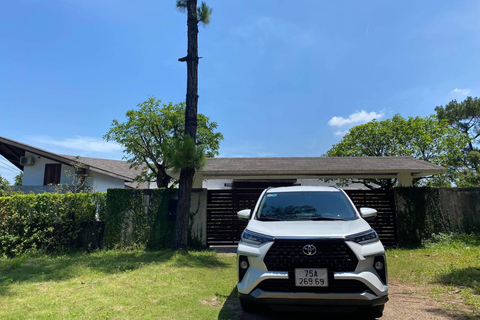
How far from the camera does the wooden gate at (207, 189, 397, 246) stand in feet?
30.1

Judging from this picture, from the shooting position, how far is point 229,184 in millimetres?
18750

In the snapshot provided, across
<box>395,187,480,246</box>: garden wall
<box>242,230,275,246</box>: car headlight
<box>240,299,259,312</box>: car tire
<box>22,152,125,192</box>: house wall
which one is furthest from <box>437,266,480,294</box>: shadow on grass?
<box>22,152,125,192</box>: house wall

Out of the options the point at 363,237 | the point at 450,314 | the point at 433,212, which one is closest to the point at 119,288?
the point at 363,237

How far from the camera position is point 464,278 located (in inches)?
204

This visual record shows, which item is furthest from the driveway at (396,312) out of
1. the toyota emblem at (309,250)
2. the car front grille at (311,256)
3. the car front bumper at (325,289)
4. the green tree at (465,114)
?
the green tree at (465,114)

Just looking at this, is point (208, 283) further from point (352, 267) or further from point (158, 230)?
point (158, 230)

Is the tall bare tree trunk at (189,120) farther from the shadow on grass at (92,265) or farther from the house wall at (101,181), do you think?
the house wall at (101,181)

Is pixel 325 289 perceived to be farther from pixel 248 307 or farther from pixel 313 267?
pixel 248 307

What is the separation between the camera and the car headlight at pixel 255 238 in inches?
128

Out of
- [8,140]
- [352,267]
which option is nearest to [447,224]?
[352,267]

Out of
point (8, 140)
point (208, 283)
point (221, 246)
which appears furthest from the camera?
point (8, 140)

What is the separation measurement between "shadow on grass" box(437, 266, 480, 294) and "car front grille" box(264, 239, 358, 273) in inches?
124

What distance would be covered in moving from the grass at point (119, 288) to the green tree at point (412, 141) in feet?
45.0

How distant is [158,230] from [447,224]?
9.18 meters
